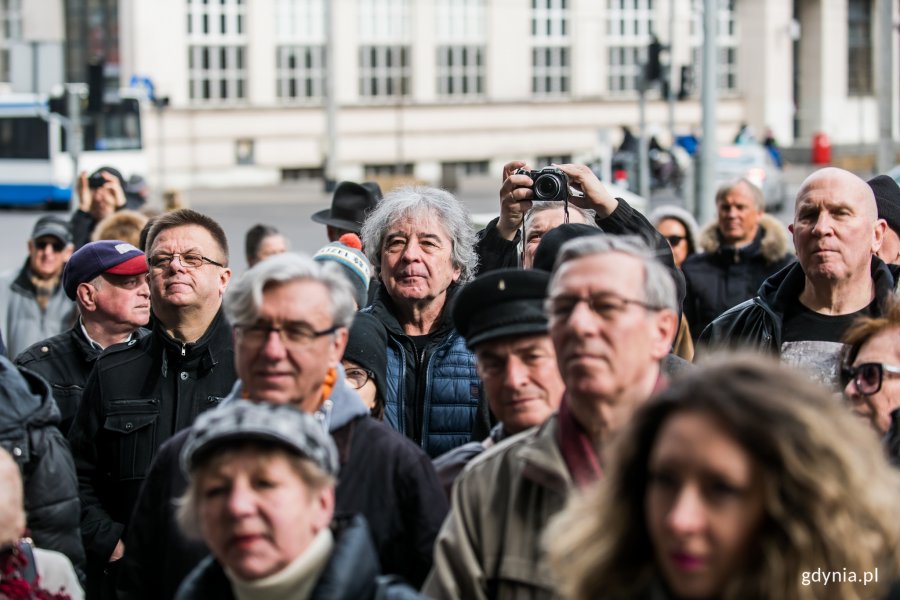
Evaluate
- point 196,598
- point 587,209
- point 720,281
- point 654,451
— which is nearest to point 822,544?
point 654,451

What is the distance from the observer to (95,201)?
39.7 ft

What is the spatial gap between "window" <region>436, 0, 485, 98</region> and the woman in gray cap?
168 feet

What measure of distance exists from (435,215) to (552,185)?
0.50 meters

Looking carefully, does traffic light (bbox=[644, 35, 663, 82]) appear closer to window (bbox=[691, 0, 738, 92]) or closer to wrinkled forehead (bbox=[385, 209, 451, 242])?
wrinkled forehead (bbox=[385, 209, 451, 242])

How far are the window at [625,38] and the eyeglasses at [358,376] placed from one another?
52.1 meters

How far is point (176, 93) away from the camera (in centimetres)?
5088

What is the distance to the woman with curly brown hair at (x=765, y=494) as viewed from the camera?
8.82ft

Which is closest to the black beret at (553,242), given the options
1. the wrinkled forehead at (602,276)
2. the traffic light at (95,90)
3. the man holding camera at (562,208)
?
the man holding camera at (562,208)

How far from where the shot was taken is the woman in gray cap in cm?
331

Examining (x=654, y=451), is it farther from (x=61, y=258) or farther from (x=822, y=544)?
(x=61, y=258)

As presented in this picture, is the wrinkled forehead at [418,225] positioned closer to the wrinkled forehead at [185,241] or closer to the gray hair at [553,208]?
the gray hair at [553,208]

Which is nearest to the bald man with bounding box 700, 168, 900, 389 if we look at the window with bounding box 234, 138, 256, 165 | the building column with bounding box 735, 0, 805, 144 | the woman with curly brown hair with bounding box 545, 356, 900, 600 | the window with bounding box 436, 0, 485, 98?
the woman with curly brown hair with bounding box 545, 356, 900, 600

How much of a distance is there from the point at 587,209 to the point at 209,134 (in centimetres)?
4608

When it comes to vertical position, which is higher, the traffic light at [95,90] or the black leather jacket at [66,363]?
the traffic light at [95,90]
